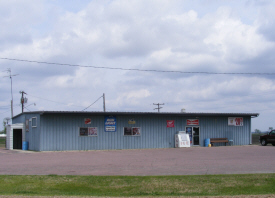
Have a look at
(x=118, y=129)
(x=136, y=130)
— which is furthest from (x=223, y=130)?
(x=118, y=129)

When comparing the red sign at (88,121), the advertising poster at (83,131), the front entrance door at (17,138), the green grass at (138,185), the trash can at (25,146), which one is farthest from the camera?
the front entrance door at (17,138)

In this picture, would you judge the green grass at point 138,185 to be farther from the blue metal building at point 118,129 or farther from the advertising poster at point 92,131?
the advertising poster at point 92,131

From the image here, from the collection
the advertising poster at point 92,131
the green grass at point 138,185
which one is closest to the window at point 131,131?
the advertising poster at point 92,131

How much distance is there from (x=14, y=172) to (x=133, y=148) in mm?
17800

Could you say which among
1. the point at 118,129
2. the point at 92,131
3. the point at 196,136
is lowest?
the point at 196,136

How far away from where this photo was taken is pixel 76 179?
12.8m

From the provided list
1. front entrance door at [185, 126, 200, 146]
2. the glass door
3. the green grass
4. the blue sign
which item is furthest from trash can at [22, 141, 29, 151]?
the green grass

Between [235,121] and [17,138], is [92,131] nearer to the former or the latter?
[17,138]

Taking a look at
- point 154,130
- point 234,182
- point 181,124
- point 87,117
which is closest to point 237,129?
point 181,124

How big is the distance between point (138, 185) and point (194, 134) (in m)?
23.1

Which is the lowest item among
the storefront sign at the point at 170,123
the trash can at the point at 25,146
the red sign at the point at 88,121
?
the trash can at the point at 25,146

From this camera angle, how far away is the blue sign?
31.2 meters

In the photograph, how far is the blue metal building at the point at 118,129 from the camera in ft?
96.6

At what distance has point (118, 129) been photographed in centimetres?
3162
